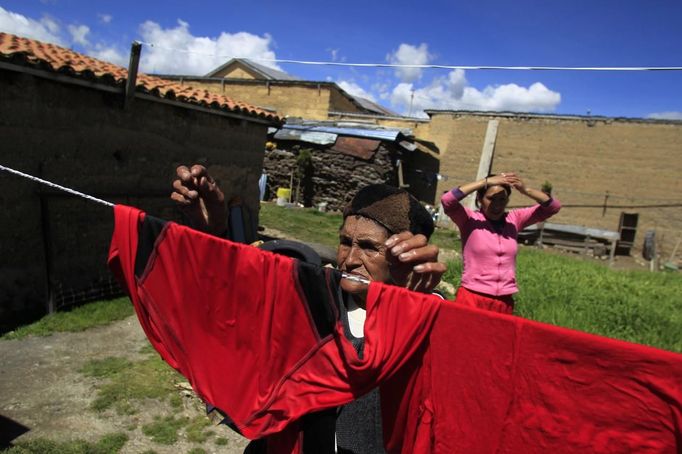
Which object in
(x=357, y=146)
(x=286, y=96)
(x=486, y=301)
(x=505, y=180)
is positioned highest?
(x=286, y=96)

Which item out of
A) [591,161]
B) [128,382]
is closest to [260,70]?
[591,161]

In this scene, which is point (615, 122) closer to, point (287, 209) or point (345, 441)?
point (287, 209)

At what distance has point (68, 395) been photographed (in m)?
4.08

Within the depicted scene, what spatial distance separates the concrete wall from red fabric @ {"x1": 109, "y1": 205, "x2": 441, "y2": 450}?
425 cm

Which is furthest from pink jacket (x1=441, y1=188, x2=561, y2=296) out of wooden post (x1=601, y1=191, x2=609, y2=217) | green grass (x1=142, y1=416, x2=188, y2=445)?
wooden post (x1=601, y1=191, x2=609, y2=217)

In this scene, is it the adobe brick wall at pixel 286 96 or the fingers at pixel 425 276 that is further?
the adobe brick wall at pixel 286 96

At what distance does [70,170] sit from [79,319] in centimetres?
190

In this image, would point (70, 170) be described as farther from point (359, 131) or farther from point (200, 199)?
point (359, 131)

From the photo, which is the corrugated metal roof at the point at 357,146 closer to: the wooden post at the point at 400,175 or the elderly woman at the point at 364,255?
the wooden post at the point at 400,175

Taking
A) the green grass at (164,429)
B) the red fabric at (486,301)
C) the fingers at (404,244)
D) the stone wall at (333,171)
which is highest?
the stone wall at (333,171)

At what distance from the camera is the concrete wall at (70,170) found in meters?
5.14

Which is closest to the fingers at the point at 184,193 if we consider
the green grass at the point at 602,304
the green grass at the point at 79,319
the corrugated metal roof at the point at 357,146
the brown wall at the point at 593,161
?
the green grass at the point at 79,319

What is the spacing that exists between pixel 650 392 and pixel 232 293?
1333mm

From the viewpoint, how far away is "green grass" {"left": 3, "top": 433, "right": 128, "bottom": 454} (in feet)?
10.8
